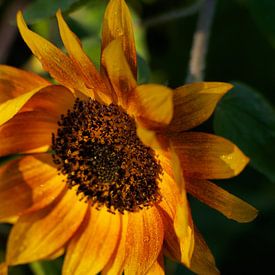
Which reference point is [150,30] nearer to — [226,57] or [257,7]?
[226,57]

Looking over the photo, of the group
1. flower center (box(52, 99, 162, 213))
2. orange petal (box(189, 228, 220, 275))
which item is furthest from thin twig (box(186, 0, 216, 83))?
orange petal (box(189, 228, 220, 275))

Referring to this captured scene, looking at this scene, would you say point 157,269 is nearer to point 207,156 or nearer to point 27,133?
point 207,156

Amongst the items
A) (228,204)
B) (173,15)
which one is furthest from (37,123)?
(173,15)

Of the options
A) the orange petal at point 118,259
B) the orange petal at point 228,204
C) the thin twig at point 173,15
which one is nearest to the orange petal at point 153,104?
the orange petal at point 228,204

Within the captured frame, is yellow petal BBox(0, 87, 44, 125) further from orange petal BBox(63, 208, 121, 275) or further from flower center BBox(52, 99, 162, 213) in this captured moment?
orange petal BBox(63, 208, 121, 275)

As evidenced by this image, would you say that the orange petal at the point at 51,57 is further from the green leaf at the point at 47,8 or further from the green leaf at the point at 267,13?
the green leaf at the point at 267,13

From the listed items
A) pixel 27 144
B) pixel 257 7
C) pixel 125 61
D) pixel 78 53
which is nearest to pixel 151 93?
pixel 125 61
